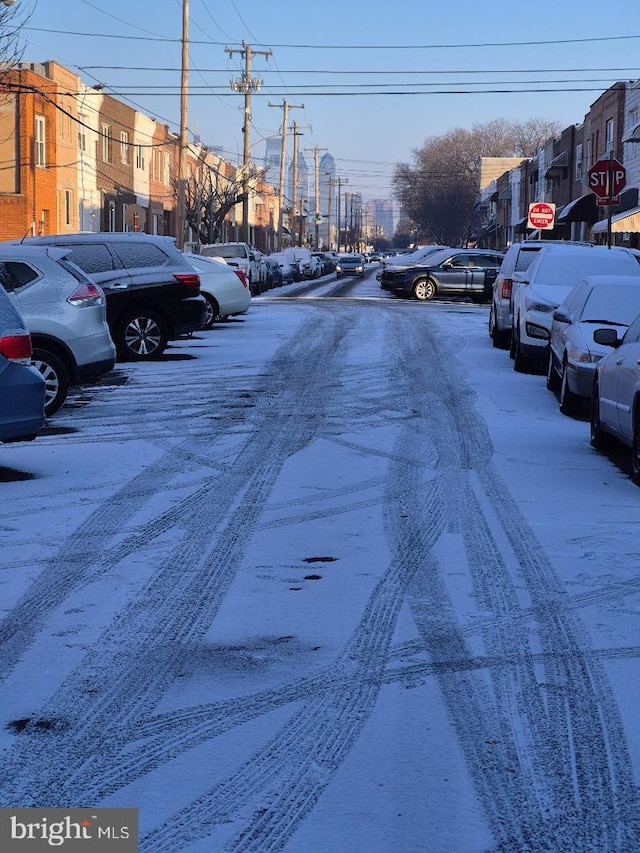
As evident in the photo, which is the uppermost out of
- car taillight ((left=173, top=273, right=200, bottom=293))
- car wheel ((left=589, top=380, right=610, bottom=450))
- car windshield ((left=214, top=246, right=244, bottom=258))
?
car windshield ((left=214, top=246, right=244, bottom=258))

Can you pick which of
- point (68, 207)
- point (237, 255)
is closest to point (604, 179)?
point (237, 255)

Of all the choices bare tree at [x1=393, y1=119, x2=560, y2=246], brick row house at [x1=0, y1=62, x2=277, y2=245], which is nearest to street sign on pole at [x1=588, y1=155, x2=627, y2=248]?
brick row house at [x1=0, y1=62, x2=277, y2=245]

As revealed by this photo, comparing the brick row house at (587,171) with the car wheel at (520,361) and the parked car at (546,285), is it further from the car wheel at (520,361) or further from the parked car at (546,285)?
the car wheel at (520,361)

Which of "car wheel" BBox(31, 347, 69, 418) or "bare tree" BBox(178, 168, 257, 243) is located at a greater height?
"bare tree" BBox(178, 168, 257, 243)

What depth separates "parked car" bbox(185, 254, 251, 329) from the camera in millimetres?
25812

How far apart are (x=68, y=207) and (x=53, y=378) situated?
4007 cm

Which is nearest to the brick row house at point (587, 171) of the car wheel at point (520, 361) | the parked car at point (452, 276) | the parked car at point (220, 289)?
the parked car at point (452, 276)

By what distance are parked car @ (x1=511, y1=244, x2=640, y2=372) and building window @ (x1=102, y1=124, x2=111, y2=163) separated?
4126 centimetres

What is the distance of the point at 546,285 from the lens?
18047 mm

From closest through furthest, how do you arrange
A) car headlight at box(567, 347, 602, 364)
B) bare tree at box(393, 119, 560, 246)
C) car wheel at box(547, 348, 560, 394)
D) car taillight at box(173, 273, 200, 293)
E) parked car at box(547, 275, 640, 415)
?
car headlight at box(567, 347, 602, 364)
parked car at box(547, 275, 640, 415)
car wheel at box(547, 348, 560, 394)
car taillight at box(173, 273, 200, 293)
bare tree at box(393, 119, 560, 246)

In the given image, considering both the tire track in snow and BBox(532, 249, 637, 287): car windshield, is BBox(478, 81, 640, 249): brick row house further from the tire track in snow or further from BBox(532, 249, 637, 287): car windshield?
the tire track in snow

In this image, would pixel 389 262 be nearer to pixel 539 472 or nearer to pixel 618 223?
pixel 618 223

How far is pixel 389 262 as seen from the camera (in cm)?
4672

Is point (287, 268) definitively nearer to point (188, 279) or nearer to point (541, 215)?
point (541, 215)
